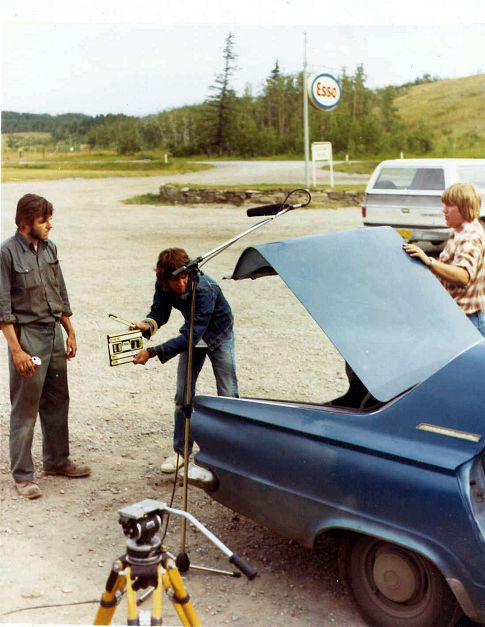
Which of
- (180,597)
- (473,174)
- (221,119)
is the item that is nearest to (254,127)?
(221,119)

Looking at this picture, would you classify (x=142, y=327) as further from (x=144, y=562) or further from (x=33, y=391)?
(x=144, y=562)

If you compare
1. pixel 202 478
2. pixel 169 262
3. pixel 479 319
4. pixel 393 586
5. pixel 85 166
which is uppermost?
pixel 85 166

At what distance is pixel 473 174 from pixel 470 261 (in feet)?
35.2

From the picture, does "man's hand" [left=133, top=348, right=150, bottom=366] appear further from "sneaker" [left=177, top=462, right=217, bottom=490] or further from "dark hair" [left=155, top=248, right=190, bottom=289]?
"sneaker" [left=177, top=462, right=217, bottom=490]

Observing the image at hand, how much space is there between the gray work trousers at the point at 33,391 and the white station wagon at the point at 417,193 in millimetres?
9859

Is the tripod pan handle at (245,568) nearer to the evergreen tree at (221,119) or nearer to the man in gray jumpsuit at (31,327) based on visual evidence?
the man in gray jumpsuit at (31,327)

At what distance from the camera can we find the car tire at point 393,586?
3113 mm

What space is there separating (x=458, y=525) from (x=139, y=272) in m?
11.0

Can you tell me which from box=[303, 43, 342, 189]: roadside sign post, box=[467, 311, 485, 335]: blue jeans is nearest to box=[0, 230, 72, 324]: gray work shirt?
box=[467, 311, 485, 335]: blue jeans

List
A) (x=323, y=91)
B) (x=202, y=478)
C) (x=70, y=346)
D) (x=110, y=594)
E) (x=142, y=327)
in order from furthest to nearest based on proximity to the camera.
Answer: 1. (x=323, y=91)
2. (x=70, y=346)
3. (x=142, y=327)
4. (x=202, y=478)
5. (x=110, y=594)

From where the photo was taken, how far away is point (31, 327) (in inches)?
191

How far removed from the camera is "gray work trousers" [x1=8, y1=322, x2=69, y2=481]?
15.9 ft

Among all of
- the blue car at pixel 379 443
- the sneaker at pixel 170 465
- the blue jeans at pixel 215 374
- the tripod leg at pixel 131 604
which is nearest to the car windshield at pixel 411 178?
the blue jeans at pixel 215 374

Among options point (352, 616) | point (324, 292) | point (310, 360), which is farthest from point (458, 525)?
point (310, 360)
